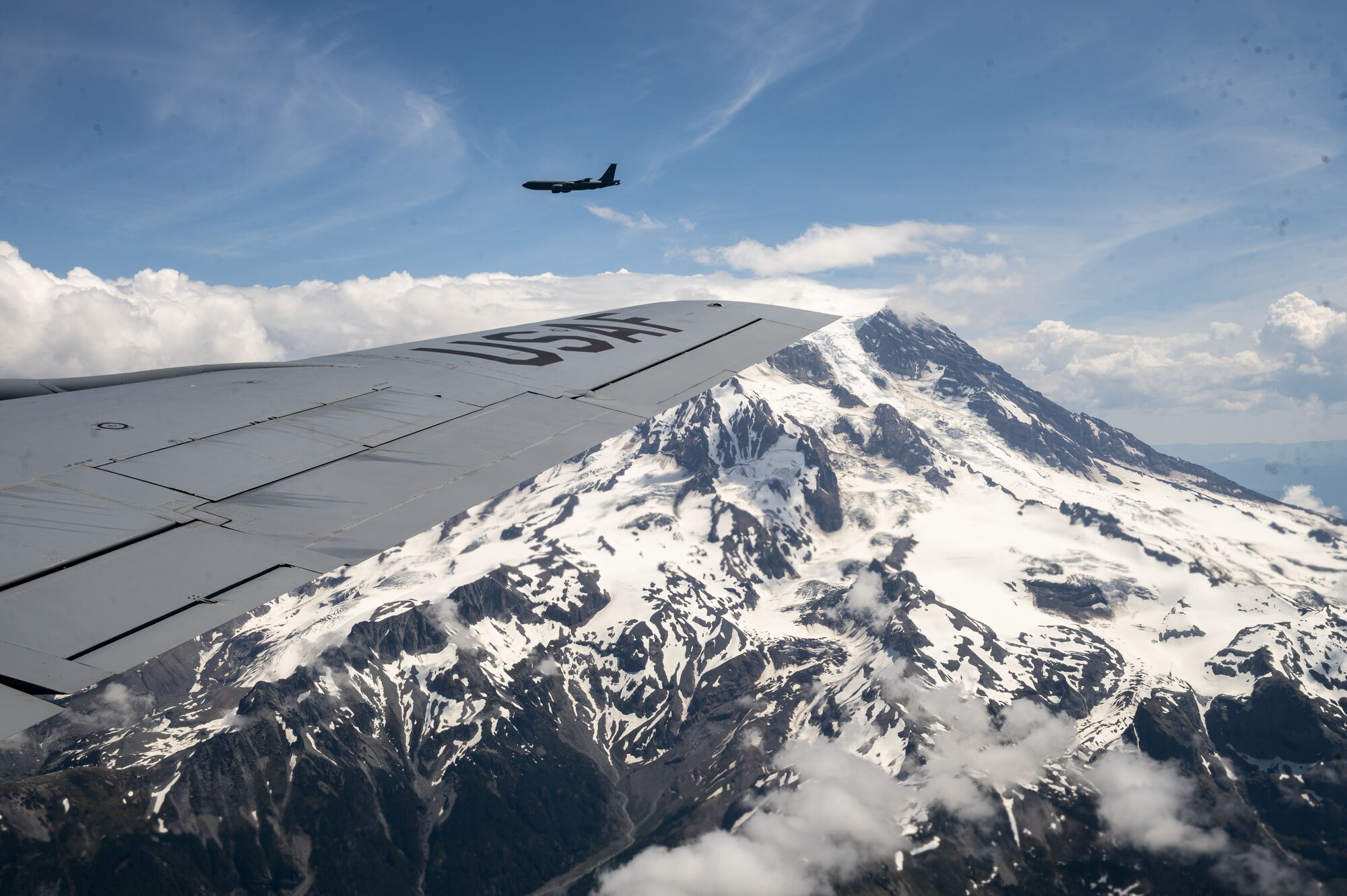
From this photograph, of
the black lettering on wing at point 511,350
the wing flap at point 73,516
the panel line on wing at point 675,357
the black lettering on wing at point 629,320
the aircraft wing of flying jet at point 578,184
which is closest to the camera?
the wing flap at point 73,516

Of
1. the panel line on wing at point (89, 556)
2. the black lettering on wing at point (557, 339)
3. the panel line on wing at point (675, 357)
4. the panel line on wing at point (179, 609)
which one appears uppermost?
the black lettering on wing at point (557, 339)

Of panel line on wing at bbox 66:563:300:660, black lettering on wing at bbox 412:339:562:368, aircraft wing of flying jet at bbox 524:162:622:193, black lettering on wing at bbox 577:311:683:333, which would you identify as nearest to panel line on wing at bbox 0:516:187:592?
panel line on wing at bbox 66:563:300:660

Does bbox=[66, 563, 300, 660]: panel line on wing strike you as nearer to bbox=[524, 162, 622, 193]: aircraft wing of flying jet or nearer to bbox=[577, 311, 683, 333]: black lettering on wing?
bbox=[577, 311, 683, 333]: black lettering on wing

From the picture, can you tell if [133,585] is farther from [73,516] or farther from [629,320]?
[629,320]

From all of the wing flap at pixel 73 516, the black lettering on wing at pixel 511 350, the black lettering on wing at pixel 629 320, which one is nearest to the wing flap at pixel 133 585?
the wing flap at pixel 73 516

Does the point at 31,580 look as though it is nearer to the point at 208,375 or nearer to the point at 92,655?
the point at 92,655

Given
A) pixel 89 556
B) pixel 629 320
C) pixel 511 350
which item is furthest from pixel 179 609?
pixel 629 320

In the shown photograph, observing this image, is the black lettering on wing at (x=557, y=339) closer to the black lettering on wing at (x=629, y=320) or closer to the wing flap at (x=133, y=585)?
the black lettering on wing at (x=629, y=320)

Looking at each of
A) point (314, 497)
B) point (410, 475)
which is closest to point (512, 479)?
point (410, 475)
